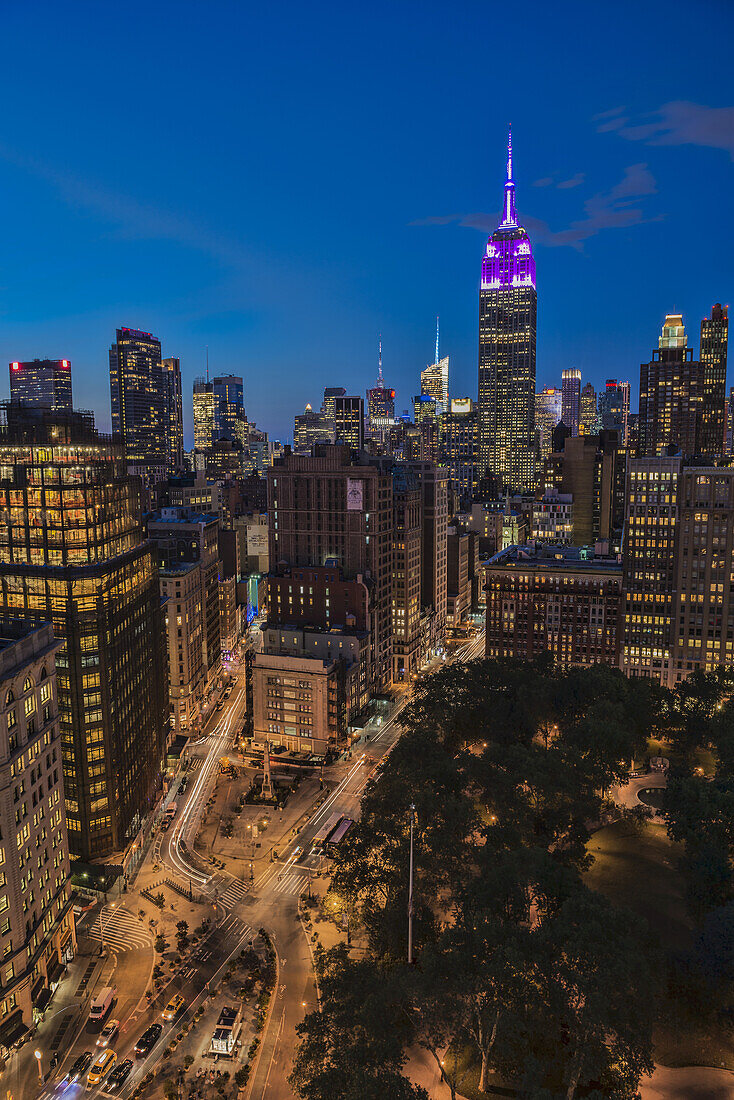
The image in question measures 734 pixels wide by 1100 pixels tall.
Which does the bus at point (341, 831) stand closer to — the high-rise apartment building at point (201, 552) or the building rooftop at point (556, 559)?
the high-rise apartment building at point (201, 552)

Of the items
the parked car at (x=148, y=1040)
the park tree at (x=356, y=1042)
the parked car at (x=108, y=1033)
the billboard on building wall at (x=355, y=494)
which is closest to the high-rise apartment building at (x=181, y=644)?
the billboard on building wall at (x=355, y=494)

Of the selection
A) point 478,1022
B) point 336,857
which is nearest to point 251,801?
point 336,857

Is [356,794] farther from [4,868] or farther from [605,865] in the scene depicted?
[4,868]

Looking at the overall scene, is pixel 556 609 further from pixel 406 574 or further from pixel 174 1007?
pixel 174 1007

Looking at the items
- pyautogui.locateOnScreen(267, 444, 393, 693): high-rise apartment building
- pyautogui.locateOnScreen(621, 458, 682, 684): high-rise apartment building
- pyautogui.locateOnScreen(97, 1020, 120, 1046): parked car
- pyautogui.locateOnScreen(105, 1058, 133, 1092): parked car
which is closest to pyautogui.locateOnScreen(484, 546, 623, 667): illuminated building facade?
pyautogui.locateOnScreen(621, 458, 682, 684): high-rise apartment building

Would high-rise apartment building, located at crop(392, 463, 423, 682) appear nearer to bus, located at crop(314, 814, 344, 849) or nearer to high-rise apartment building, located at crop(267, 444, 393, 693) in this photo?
high-rise apartment building, located at crop(267, 444, 393, 693)
